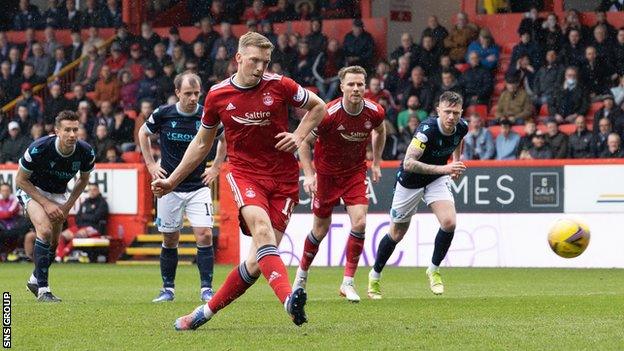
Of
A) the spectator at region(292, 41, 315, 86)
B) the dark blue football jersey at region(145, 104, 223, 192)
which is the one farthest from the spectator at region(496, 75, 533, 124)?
the dark blue football jersey at region(145, 104, 223, 192)

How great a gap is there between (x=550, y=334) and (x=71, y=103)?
774 inches

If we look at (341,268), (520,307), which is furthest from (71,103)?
(520,307)

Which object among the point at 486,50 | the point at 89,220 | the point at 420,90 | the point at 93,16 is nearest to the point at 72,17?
the point at 93,16

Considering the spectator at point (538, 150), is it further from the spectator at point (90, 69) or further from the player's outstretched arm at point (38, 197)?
the spectator at point (90, 69)

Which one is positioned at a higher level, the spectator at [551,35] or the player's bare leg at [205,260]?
the spectator at [551,35]

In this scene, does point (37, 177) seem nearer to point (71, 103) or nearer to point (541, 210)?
point (541, 210)

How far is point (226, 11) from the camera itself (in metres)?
29.3

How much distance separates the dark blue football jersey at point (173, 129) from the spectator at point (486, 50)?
12044 mm

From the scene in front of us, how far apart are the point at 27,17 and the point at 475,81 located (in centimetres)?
1273

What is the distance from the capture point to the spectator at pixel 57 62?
2967 centimetres

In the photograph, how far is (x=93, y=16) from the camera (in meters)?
30.7

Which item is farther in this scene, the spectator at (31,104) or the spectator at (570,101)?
the spectator at (31,104)

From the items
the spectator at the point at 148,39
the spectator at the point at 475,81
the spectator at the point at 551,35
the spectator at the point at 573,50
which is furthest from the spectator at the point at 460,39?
the spectator at the point at 148,39

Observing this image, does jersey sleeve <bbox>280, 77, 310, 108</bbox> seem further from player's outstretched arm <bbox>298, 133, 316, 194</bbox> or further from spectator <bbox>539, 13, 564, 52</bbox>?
spectator <bbox>539, 13, 564, 52</bbox>
